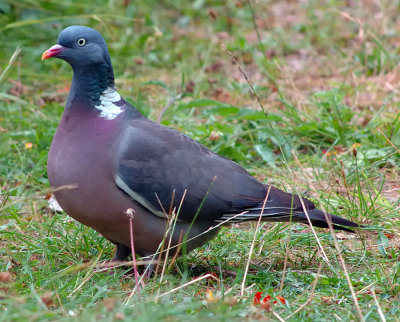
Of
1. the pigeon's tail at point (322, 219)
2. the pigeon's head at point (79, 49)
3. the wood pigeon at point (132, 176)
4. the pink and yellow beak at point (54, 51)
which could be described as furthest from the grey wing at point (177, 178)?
the pink and yellow beak at point (54, 51)

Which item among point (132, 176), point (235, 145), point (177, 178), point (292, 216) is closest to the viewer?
point (132, 176)

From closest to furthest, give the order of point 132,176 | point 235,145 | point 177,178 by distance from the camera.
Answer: point 132,176 → point 177,178 → point 235,145

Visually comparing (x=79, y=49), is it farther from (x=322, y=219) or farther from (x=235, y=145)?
(x=235, y=145)

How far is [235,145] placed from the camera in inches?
196

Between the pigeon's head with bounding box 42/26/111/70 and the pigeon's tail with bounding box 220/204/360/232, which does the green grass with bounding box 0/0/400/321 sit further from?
the pigeon's head with bounding box 42/26/111/70

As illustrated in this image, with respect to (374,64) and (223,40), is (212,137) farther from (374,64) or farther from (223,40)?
(223,40)

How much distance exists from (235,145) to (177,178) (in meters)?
1.63

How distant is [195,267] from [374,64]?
3.54 m

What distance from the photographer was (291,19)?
8.24 meters

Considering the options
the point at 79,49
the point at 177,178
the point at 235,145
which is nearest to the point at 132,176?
the point at 177,178

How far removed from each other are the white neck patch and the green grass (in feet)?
1.95

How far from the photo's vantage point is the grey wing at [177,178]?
3297 mm

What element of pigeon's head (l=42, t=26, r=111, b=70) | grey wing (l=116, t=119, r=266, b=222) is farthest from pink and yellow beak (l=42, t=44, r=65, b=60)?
grey wing (l=116, t=119, r=266, b=222)

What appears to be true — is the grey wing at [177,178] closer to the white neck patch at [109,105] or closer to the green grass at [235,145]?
the white neck patch at [109,105]
